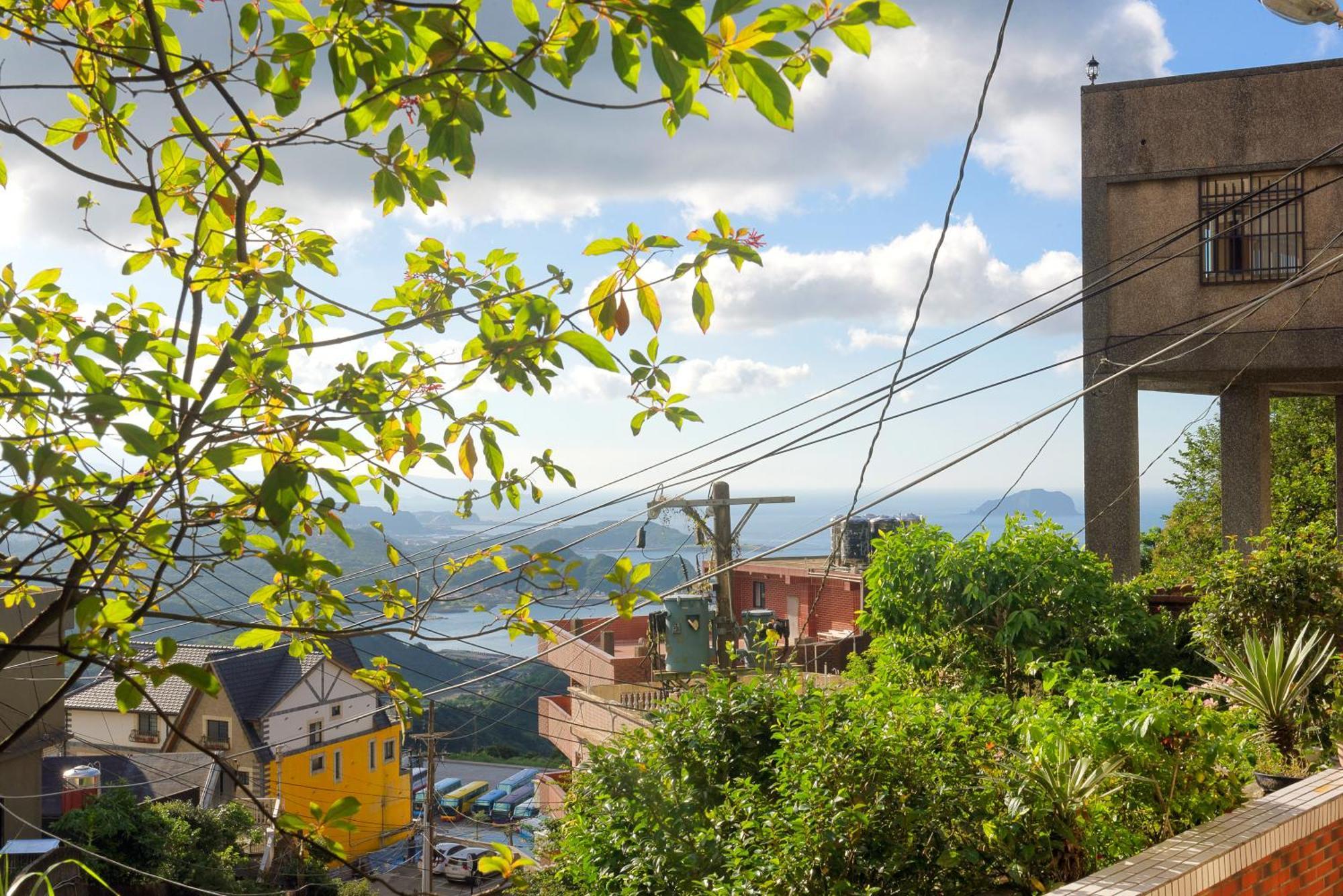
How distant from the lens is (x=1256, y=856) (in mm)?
5715

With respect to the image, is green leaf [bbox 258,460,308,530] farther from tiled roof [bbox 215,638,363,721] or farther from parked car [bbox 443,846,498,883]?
tiled roof [bbox 215,638,363,721]

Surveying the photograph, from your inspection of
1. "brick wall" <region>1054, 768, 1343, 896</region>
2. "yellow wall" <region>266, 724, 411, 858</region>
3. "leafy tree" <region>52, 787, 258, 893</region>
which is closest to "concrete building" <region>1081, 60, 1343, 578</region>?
"brick wall" <region>1054, 768, 1343, 896</region>

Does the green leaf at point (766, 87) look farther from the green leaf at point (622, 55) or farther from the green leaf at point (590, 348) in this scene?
the green leaf at point (590, 348)

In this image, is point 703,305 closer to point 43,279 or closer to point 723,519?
point 43,279

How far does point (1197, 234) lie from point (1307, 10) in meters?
6.54

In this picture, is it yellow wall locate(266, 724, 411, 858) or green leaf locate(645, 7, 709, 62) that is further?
yellow wall locate(266, 724, 411, 858)

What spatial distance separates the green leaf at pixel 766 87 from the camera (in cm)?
181

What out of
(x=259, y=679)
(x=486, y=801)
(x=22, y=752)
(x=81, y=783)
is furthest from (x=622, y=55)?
(x=486, y=801)

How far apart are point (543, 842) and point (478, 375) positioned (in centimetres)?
1048

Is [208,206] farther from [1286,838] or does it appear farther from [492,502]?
[1286,838]

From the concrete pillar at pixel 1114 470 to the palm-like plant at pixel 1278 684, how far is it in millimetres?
5204

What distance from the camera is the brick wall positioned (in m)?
5.03

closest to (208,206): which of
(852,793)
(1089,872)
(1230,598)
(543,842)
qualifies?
(852,793)

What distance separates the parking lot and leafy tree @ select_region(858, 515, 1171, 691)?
445cm
